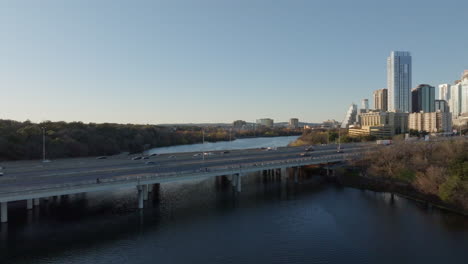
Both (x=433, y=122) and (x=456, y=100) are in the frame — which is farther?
(x=456, y=100)

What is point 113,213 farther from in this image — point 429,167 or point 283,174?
point 429,167

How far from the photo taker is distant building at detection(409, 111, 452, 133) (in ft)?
377

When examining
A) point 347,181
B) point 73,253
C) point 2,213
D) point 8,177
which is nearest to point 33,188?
point 2,213

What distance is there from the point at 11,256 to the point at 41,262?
2389 mm

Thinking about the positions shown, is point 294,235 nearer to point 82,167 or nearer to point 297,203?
point 297,203

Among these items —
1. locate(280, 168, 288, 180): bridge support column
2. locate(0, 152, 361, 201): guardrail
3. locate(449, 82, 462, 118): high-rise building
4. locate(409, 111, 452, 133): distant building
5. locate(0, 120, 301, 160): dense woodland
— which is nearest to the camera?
locate(0, 152, 361, 201): guardrail

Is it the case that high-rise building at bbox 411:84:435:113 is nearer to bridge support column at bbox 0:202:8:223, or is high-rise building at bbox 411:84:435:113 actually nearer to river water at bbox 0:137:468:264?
river water at bbox 0:137:468:264

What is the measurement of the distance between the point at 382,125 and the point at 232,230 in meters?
103

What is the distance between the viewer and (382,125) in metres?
112

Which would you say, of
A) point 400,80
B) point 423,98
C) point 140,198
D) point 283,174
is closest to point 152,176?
point 140,198

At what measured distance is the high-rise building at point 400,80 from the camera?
579 feet

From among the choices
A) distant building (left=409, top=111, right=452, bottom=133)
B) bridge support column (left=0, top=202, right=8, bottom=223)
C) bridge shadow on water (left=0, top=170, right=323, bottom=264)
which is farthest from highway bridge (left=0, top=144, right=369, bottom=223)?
distant building (left=409, top=111, right=452, bottom=133)

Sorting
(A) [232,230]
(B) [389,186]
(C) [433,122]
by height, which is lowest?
(A) [232,230]

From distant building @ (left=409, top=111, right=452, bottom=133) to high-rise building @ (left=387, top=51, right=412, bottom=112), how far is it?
5567 centimetres
